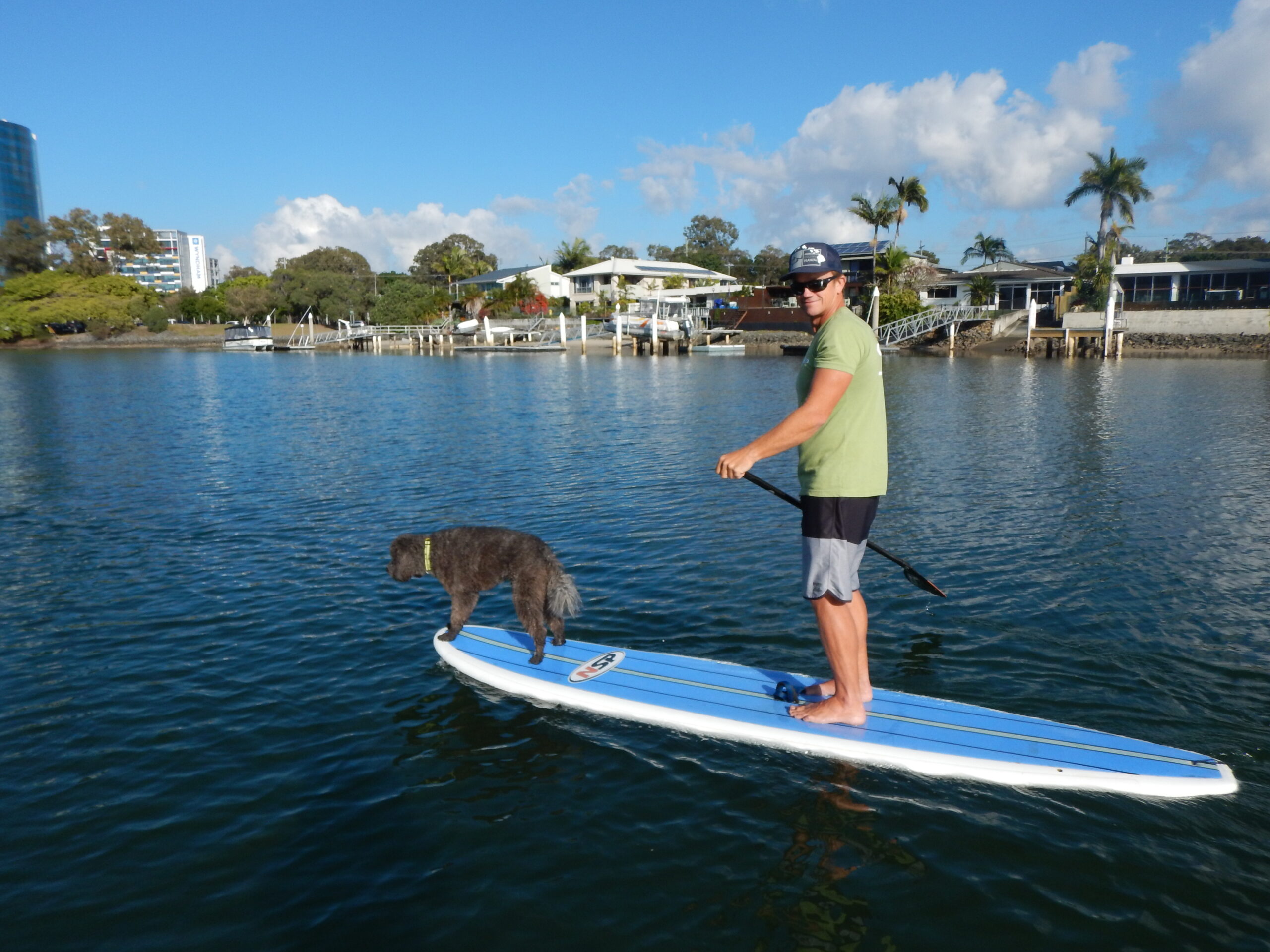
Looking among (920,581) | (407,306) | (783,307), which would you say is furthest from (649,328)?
(920,581)

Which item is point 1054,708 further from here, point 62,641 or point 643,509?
point 62,641

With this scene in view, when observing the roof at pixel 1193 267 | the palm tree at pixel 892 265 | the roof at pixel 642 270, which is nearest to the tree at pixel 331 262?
the roof at pixel 642 270

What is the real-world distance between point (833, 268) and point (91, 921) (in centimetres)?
610

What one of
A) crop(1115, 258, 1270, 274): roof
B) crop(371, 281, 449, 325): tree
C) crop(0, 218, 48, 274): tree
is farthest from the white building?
crop(0, 218, 48, 274): tree

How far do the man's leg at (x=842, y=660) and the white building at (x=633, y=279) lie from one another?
9098 cm

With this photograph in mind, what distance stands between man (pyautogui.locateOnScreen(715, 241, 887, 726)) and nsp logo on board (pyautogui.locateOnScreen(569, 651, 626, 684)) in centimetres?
237

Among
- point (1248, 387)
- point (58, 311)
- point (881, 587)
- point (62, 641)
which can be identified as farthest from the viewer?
point (58, 311)

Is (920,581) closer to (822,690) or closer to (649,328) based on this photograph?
(822,690)

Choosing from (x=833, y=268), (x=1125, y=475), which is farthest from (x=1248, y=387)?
(x=833, y=268)

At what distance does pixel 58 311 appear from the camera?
101375mm

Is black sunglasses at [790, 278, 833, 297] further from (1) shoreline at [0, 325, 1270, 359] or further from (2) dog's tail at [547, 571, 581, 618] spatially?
(1) shoreline at [0, 325, 1270, 359]

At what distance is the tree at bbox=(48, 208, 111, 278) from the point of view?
380 ft

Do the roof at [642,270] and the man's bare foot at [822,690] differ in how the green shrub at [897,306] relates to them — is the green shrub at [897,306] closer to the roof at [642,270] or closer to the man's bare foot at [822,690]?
the roof at [642,270]

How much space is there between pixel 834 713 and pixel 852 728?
0.17 metres
